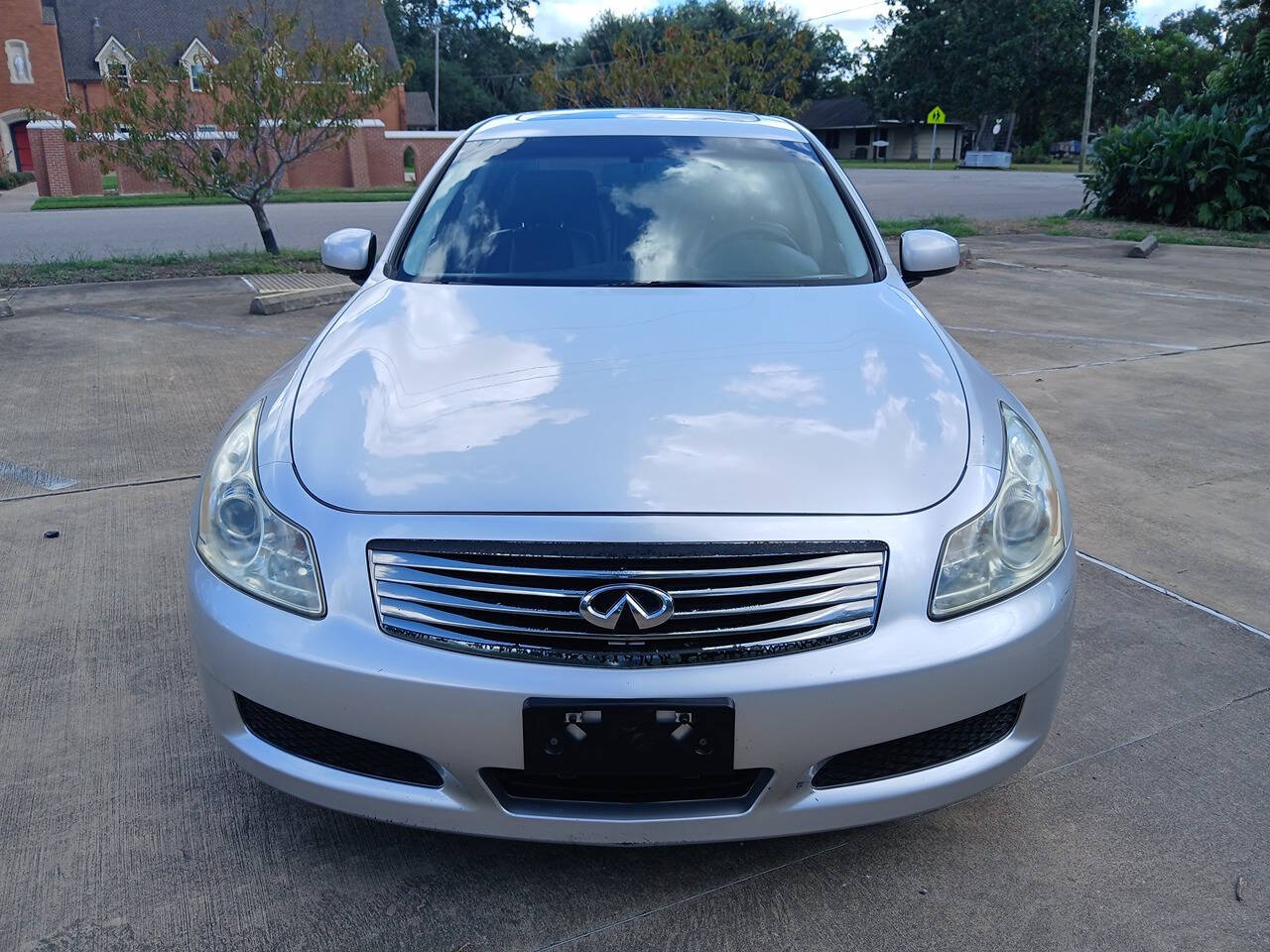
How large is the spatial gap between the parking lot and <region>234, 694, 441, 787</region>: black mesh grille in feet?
1.05

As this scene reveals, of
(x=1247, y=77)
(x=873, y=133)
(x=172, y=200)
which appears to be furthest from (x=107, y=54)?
(x=873, y=133)

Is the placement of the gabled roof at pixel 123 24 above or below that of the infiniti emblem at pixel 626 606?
above

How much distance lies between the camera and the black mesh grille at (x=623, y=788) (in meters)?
1.90

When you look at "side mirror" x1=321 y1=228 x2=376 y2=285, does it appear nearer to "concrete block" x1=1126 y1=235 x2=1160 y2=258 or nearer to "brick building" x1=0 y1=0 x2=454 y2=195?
"concrete block" x1=1126 y1=235 x2=1160 y2=258

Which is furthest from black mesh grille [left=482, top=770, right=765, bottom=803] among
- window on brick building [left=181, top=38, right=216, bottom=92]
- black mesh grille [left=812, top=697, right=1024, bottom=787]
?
window on brick building [left=181, top=38, right=216, bottom=92]

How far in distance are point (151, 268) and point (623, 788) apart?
10.2m

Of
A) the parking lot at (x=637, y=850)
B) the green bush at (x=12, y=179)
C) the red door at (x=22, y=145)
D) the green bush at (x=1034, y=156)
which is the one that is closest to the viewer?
the parking lot at (x=637, y=850)

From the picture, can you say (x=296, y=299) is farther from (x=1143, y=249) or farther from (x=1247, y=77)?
(x=1247, y=77)

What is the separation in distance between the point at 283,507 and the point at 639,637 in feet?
2.54

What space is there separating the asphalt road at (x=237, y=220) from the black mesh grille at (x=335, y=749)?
1217cm

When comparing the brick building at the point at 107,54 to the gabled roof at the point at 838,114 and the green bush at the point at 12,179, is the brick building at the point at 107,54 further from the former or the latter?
the gabled roof at the point at 838,114

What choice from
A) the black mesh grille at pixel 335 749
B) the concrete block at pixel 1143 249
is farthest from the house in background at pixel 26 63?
the black mesh grille at pixel 335 749

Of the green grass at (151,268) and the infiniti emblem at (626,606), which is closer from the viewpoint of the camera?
the infiniti emblem at (626,606)

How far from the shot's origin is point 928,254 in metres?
3.51
